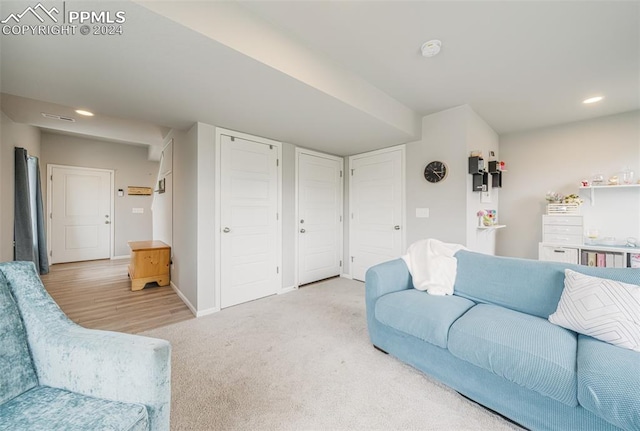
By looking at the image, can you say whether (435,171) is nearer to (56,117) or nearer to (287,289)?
(287,289)

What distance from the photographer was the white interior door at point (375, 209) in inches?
141

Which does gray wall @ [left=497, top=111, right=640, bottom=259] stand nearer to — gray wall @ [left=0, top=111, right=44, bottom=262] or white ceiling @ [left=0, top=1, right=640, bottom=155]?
white ceiling @ [left=0, top=1, right=640, bottom=155]

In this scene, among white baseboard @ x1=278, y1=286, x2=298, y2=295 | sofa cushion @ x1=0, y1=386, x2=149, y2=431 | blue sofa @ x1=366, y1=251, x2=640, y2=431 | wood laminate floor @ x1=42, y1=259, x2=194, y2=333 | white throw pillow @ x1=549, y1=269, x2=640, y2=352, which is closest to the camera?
sofa cushion @ x1=0, y1=386, x2=149, y2=431

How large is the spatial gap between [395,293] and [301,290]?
6.31ft

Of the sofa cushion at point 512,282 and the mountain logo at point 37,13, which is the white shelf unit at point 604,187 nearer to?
the sofa cushion at point 512,282

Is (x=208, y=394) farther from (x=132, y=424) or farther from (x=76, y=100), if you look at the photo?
(x=76, y=100)

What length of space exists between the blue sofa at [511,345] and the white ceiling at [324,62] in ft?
5.50

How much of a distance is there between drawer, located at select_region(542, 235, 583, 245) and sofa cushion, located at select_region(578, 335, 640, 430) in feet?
8.49

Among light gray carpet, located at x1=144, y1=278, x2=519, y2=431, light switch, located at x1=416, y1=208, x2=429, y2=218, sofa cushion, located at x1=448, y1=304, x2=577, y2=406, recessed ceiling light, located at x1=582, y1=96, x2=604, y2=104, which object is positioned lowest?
light gray carpet, located at x1=144, y1=278, x2=519, y2=431

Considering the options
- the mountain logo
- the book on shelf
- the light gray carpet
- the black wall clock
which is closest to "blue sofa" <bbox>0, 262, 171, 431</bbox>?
the light gray carpet

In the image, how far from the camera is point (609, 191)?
3170mm

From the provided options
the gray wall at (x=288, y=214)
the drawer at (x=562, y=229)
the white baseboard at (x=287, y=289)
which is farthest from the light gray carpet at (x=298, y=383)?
the drawer at (x=562, y=229)

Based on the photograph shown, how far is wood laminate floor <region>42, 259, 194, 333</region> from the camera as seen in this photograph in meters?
2.57

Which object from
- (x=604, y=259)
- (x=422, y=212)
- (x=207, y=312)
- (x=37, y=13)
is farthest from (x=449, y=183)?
(x=37, y=13)
